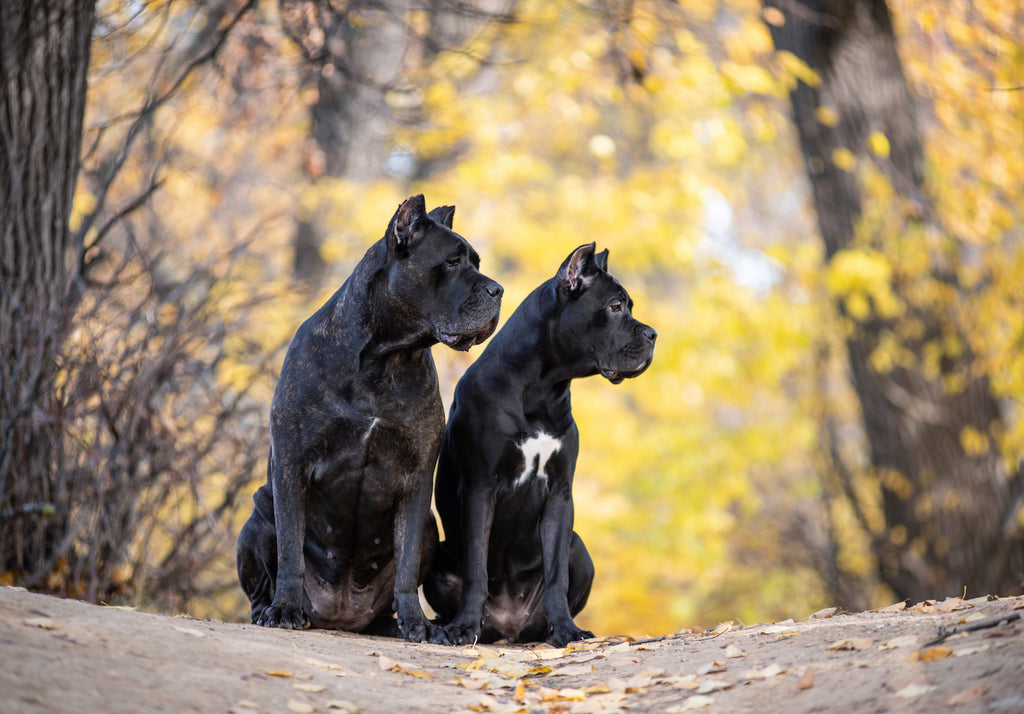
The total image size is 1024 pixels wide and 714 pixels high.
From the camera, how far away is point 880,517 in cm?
930

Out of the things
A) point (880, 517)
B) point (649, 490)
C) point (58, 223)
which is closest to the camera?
point (58, 223)

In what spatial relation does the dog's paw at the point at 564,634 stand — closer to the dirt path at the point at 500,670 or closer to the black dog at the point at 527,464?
the black dog at the point at 527,464

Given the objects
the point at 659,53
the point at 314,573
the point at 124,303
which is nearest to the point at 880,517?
the point at 659,53

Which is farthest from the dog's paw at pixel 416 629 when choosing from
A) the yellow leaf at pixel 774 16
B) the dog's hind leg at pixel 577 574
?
the yellow leaf at pixel 774 16

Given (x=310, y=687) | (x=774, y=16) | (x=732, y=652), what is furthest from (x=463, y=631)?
(x=774, y=16)

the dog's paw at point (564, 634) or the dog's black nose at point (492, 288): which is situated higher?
the dog's black nose at point (492, 288)

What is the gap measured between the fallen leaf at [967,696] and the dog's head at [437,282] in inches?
95.4

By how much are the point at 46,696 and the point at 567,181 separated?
13.0 meters

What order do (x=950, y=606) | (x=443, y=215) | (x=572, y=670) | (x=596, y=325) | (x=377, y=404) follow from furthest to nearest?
(x=596, y=325) < (x=443, y=215) < (x=377, y=404) < (x=950, y=606) < (x=572, y=670)

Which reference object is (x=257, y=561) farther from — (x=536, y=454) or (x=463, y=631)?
(x=536, y=454)

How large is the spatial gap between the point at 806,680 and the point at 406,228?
2.56 meters

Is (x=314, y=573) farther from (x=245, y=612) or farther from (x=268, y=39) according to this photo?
(x=268, y=39)

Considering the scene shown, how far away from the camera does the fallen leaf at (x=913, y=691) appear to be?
269cm

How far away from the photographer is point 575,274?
5.13 meters
